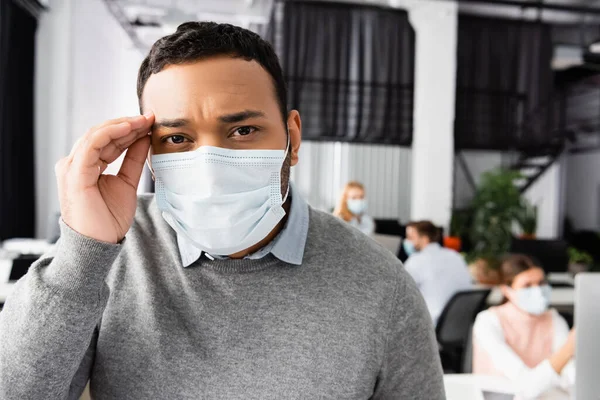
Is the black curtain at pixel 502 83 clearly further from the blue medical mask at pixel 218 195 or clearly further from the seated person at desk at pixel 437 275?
the blue medical mask at pixel 218 195

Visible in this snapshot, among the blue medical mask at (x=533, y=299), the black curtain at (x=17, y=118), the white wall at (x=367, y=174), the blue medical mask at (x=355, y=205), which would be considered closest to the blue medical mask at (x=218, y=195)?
the blue medical mask at (x=533, y=299)

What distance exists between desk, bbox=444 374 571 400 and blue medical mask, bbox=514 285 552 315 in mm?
538

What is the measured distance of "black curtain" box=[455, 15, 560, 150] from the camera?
27.6 feet

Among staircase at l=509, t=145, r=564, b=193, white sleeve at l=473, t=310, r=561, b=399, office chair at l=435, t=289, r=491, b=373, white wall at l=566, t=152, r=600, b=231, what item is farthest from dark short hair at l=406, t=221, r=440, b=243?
white wall at l=566, t=152, r=600, b=231

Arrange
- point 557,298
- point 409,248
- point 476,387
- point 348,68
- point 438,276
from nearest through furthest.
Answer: point 476,387 < point 438,276 < point 557,298 < point 409,248 < point 348,68

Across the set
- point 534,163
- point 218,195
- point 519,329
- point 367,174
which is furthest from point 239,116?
point 534,163

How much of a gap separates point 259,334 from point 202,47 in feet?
1.67

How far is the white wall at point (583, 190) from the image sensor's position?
33.7ft

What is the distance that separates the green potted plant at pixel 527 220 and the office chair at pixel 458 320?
4881mm

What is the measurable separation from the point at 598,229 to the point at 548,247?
6.08 metres

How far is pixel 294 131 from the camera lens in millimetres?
1096

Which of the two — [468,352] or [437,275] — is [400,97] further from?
[468,352]

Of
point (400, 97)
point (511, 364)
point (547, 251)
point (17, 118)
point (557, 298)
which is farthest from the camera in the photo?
point (400, 97)

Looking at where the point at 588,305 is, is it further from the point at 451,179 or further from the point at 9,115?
the point at 451,179
